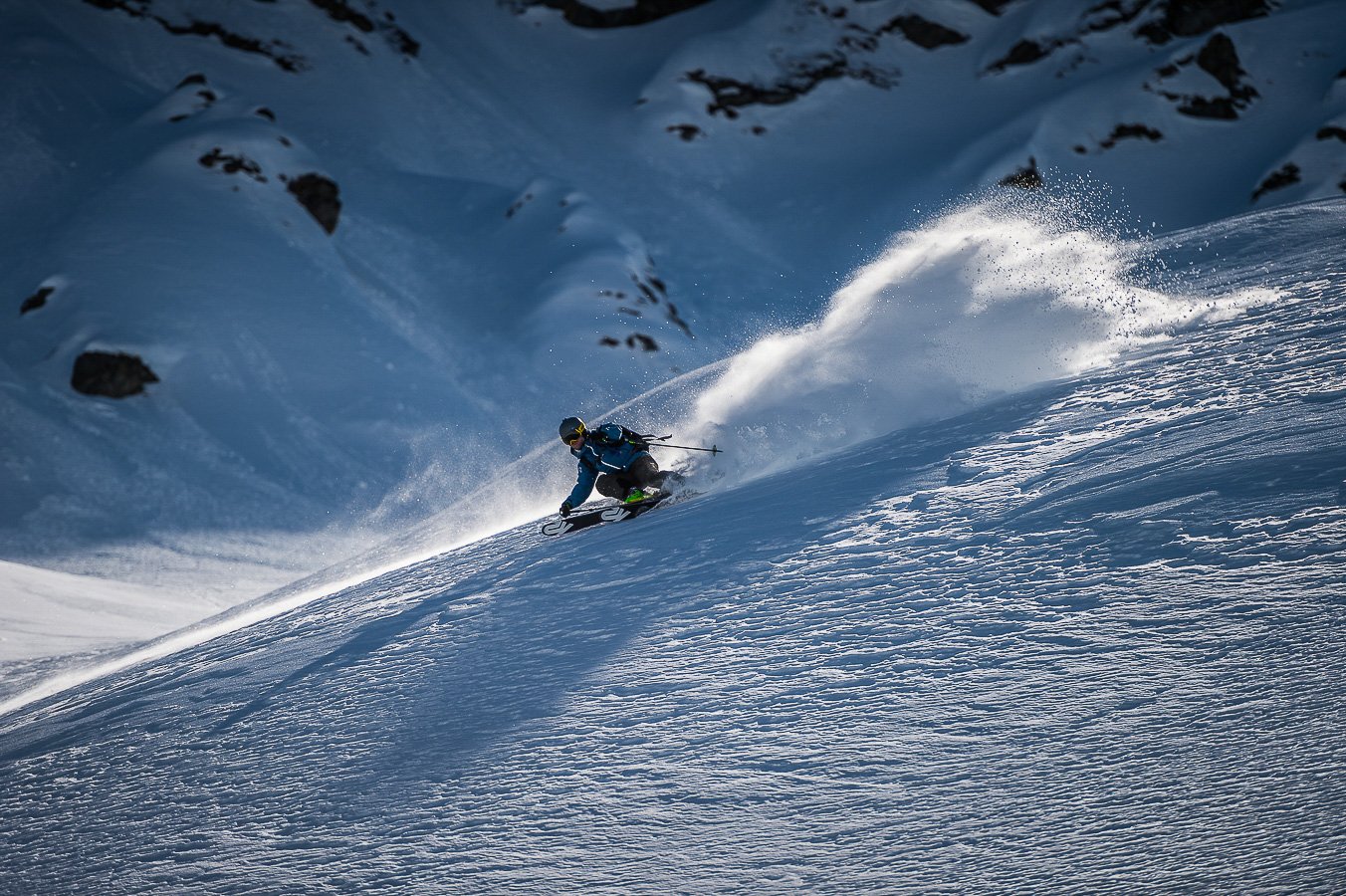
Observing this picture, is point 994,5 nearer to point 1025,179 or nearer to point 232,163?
point 1025,179

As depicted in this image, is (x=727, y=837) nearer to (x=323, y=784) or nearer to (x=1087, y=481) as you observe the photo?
(x=323, y=784)

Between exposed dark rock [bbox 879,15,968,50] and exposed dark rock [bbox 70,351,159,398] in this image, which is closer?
exposed dark rock [bbox 70,351,159,398]

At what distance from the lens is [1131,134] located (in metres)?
49.0

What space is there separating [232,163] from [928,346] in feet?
113

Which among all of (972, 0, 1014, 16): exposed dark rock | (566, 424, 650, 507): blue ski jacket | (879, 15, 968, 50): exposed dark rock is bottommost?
(566, 424, 650, 507): blue ski jacket

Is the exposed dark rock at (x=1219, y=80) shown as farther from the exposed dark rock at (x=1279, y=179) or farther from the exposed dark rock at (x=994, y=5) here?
the exposed dark rock at (x=994, y=5)

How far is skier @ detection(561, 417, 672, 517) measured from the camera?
10320 mm

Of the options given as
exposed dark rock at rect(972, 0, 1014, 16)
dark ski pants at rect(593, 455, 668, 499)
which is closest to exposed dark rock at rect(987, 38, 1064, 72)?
exposed dark rock at rect(972, 0, 1014, 16)

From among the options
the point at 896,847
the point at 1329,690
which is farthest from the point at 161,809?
the point at 1329,690

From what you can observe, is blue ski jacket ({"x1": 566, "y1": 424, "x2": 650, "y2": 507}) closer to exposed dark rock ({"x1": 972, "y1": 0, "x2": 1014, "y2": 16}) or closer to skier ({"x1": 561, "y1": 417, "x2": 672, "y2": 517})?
skier ({"x1": 561, "y1": 417, "x2": 672, "y2": 517})

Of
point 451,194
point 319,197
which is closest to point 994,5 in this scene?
point 451,194

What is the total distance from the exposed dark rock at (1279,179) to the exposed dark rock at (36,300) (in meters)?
47.3

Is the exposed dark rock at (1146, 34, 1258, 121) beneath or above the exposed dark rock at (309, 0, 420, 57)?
beneath

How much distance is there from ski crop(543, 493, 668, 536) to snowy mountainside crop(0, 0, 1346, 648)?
12077 millimetres
